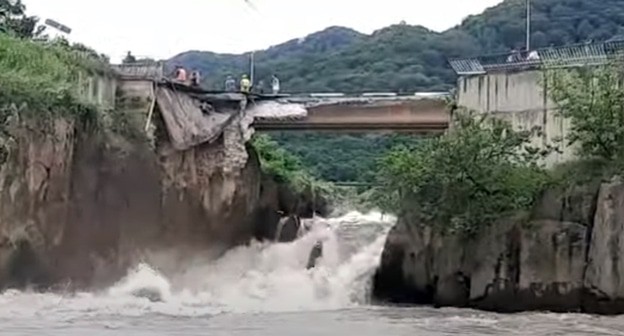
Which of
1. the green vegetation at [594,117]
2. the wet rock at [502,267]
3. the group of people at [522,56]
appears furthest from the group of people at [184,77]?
the green vegetation at [594,117]

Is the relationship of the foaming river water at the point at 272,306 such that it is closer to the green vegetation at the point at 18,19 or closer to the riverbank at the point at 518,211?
the riverbank at the point at 518,211

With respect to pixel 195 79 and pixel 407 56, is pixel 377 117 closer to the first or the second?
pixel 195 79

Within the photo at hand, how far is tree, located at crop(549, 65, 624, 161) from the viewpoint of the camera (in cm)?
2723

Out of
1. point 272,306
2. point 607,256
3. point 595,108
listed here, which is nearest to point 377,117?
point 272,306

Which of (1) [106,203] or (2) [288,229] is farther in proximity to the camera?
(2) [288,229]

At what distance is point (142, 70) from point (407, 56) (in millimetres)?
37453

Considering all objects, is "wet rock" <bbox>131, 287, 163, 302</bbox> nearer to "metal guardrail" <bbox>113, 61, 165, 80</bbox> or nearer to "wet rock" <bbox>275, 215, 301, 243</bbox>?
"metal guardrail" <bbox>113, 61, 165, 80</bbox>

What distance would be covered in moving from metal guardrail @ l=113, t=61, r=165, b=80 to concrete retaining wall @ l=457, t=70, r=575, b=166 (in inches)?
378

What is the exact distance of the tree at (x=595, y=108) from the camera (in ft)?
89.4

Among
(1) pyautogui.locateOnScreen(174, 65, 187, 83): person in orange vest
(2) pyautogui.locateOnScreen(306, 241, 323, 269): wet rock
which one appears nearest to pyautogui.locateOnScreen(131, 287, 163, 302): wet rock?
(1) pyautogui.locateOnScreen(174, 65, 187, 83): person in orange vest

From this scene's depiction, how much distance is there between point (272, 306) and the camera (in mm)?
30656

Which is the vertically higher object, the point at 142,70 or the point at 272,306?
the point at 142,70

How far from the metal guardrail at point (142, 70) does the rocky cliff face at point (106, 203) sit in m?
2.10

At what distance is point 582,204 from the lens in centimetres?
2677
